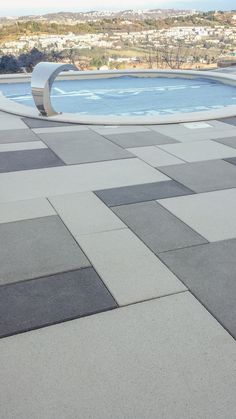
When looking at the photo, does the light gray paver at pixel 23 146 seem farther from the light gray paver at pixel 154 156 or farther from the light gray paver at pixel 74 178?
the light gray paver at pixel 154 156

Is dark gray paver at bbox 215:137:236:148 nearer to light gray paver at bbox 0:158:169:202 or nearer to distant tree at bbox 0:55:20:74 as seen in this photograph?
light gray paver at bbox 0:158:169:202

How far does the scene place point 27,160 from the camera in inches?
328

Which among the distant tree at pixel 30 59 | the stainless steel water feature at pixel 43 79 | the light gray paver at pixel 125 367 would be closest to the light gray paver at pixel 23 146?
the stainless steel water feature at pixel 43 79

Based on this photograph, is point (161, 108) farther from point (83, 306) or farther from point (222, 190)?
point (83, 306)

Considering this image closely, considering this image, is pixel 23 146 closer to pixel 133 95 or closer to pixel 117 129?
pixel 117 129

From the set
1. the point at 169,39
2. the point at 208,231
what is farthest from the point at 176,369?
the point at 169,39

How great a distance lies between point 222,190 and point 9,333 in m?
4.35

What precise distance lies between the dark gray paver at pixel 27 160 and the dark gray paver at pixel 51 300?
401 cm

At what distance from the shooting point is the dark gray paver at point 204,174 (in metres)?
6.91

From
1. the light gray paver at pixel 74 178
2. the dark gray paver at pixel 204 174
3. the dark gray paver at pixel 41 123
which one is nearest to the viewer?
the light gray paver at pixel 74 178

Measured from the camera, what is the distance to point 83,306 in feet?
12.5

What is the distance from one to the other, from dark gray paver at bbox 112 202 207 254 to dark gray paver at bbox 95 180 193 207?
22cm

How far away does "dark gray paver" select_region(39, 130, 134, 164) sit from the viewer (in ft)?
28.0

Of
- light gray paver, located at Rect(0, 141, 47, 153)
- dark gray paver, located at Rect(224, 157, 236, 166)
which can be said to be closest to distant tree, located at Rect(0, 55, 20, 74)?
light gray paver, located at Rect(0, 141, 47, 153)
